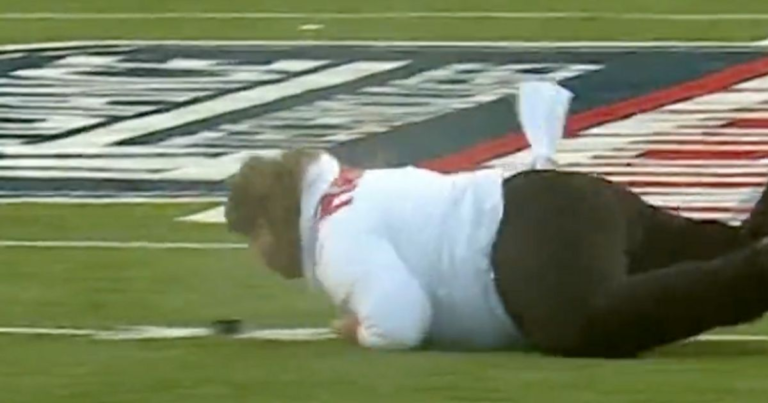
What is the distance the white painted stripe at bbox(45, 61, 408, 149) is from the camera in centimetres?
1334

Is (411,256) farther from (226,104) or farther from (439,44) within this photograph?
(439,44)

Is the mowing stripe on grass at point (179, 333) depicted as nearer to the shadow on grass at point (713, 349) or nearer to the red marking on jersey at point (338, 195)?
the shadow on grass at point (713, 349)

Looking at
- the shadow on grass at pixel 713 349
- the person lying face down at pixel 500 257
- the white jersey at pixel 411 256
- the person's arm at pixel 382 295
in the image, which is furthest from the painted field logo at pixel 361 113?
the person's arm at pixel 382 295

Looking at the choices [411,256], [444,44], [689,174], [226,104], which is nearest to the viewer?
[411,256]

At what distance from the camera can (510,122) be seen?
13195mm

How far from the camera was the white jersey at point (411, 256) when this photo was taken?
293 inches

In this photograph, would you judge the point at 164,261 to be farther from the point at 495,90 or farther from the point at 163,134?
the point at 495,90

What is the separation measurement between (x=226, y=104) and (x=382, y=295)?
6.93m

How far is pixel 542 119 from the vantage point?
7.86 m

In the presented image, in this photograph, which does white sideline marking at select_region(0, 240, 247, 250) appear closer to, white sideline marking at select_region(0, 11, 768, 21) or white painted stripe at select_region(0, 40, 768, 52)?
white painted stripe at select_region(0, 40, 768, 52)

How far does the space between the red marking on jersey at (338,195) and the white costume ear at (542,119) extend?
503 millimetres

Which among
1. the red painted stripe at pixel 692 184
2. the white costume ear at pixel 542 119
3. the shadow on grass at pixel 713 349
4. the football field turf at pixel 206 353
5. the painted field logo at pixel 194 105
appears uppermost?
the painted field logo at pixel 194 105

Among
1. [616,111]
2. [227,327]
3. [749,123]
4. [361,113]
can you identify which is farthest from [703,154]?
[227,327]

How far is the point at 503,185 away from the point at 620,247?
1.21ft
